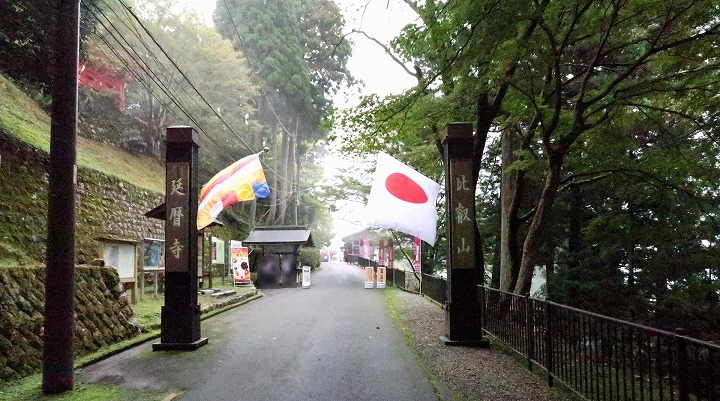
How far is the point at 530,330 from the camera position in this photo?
663cm

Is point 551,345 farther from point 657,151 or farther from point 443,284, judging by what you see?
point 443,284

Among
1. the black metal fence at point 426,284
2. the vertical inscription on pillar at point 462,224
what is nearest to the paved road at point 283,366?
the vertical inscription on pillar at point 462,224

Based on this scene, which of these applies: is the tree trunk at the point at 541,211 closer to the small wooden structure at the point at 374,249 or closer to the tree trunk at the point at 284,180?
the small wooden structure at the point at 374,249

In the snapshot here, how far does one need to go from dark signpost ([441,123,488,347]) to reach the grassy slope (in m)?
10.3

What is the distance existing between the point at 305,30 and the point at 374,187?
2355cm

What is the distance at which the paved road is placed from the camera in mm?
5648

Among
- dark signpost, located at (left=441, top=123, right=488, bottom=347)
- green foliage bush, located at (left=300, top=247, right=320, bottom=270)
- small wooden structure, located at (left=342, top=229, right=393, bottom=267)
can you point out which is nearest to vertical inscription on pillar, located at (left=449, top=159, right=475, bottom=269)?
dark signpost, located at (left=441, top=123, right=488, bottom=347)

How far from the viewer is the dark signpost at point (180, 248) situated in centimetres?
785

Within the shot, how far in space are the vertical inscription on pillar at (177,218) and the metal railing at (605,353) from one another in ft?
17.9

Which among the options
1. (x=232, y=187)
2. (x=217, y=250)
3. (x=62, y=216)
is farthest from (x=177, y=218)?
(x=217, y=250)

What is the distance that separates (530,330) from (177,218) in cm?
587

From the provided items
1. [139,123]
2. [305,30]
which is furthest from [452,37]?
[305,30]

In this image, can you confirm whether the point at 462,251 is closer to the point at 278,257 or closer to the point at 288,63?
the point at 278,257

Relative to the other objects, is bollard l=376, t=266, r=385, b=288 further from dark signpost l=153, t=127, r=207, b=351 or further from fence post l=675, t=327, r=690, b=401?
fence post l=675, t=327, r=690, b=401
